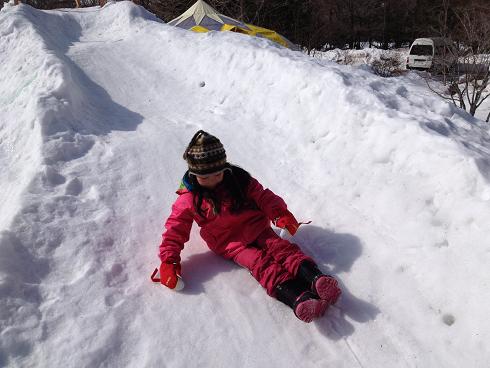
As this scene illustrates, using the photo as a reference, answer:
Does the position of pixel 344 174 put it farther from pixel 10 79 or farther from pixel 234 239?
pixel 10 79

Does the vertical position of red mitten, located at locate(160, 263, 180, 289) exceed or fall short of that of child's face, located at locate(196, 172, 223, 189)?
it falls short

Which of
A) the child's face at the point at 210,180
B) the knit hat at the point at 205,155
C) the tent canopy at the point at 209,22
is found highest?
the knit hat at the point at 205,155

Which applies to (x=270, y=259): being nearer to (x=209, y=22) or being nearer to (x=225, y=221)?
(x=225, y=221)

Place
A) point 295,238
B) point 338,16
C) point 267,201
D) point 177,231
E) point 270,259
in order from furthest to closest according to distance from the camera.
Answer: point 338,16 → point 295,238 → point 267,201 → point 177,231 → point 270,259

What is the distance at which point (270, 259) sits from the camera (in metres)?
Answer: 2.51

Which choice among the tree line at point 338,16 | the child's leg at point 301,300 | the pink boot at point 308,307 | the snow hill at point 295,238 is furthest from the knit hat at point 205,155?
the tree line at point 338,16

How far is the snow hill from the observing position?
2.09 meters

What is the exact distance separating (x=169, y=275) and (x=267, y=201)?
0.87m

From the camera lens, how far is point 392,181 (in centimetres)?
298

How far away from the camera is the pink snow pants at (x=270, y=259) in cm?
237

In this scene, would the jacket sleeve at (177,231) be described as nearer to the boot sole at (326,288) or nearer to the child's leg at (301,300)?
the child's leg at (301,300)

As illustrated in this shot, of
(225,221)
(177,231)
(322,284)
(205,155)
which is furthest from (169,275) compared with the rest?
(322,284)

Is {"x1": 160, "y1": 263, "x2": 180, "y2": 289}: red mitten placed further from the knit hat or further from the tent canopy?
the tent canopy

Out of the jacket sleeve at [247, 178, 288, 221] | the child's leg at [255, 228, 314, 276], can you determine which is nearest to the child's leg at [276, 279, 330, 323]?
the child's leg at [255, 228, 314, 276]
